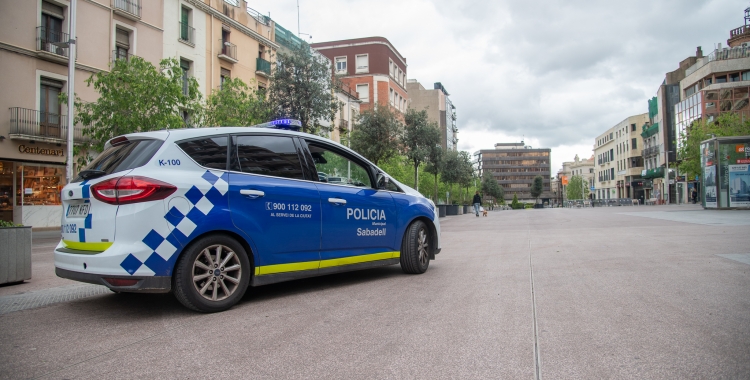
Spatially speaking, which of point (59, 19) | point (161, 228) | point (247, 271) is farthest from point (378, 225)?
point (59, 19)

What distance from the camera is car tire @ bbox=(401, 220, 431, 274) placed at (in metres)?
6.48

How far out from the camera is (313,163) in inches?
213

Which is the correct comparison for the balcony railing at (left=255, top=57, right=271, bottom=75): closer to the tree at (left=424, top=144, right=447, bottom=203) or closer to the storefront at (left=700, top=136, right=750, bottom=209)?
the tree at (left=424, top=144, right=447, bottom=203)

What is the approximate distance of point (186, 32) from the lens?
28828mm

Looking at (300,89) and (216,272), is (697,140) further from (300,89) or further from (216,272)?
(216,272)

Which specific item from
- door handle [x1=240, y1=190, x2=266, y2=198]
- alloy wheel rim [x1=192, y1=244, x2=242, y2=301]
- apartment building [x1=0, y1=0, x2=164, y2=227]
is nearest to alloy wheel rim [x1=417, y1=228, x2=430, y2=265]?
door handle [x1=240, y1=190, x2=266, y2=198]

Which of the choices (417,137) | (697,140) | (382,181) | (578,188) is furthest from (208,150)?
(578,188)

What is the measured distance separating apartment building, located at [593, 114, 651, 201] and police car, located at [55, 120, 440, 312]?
9462 cm

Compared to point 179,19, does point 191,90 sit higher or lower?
lower

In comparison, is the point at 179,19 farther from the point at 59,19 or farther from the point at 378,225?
the point at 378,225

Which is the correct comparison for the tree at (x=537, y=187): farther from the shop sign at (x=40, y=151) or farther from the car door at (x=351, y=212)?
the car door at (x=351, y=212)

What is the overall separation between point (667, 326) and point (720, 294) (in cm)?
167

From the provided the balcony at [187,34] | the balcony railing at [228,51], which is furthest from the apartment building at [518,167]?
the balcony at [187,34]

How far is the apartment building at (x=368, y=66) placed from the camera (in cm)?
5438
